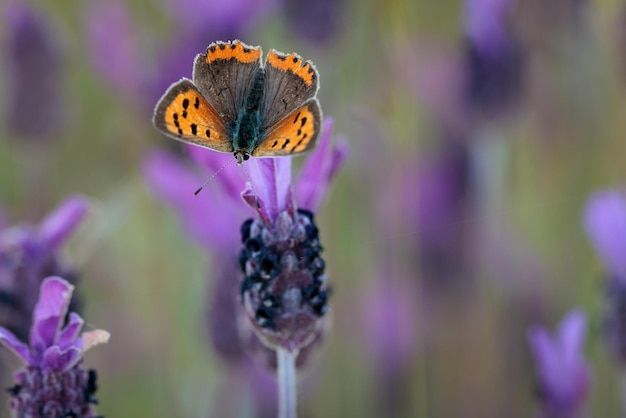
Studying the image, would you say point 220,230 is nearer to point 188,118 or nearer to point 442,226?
point 442,226

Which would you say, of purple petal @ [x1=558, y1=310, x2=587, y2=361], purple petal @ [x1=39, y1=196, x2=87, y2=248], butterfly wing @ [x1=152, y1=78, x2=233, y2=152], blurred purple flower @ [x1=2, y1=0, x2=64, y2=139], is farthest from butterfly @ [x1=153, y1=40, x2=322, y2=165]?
blurred purple flower @ [x1=2, y1=0, x2=64, y2=139]

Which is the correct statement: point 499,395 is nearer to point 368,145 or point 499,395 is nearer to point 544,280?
point 544,280

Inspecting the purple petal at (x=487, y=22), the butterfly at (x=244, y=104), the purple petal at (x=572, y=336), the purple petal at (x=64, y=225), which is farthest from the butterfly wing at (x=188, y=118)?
the purple petal at (x=487, y=22)

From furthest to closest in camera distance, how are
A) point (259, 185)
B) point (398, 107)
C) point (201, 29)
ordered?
point (201, 29) < point (398, 107) < point (259, 185)

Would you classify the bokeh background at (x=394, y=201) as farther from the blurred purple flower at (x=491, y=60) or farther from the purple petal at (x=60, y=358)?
the purple petal at (x=60, y=358)

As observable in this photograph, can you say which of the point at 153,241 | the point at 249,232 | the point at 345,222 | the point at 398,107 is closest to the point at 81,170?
the point at 153,241

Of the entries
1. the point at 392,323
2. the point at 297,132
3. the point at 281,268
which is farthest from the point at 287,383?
the point at 392,323
